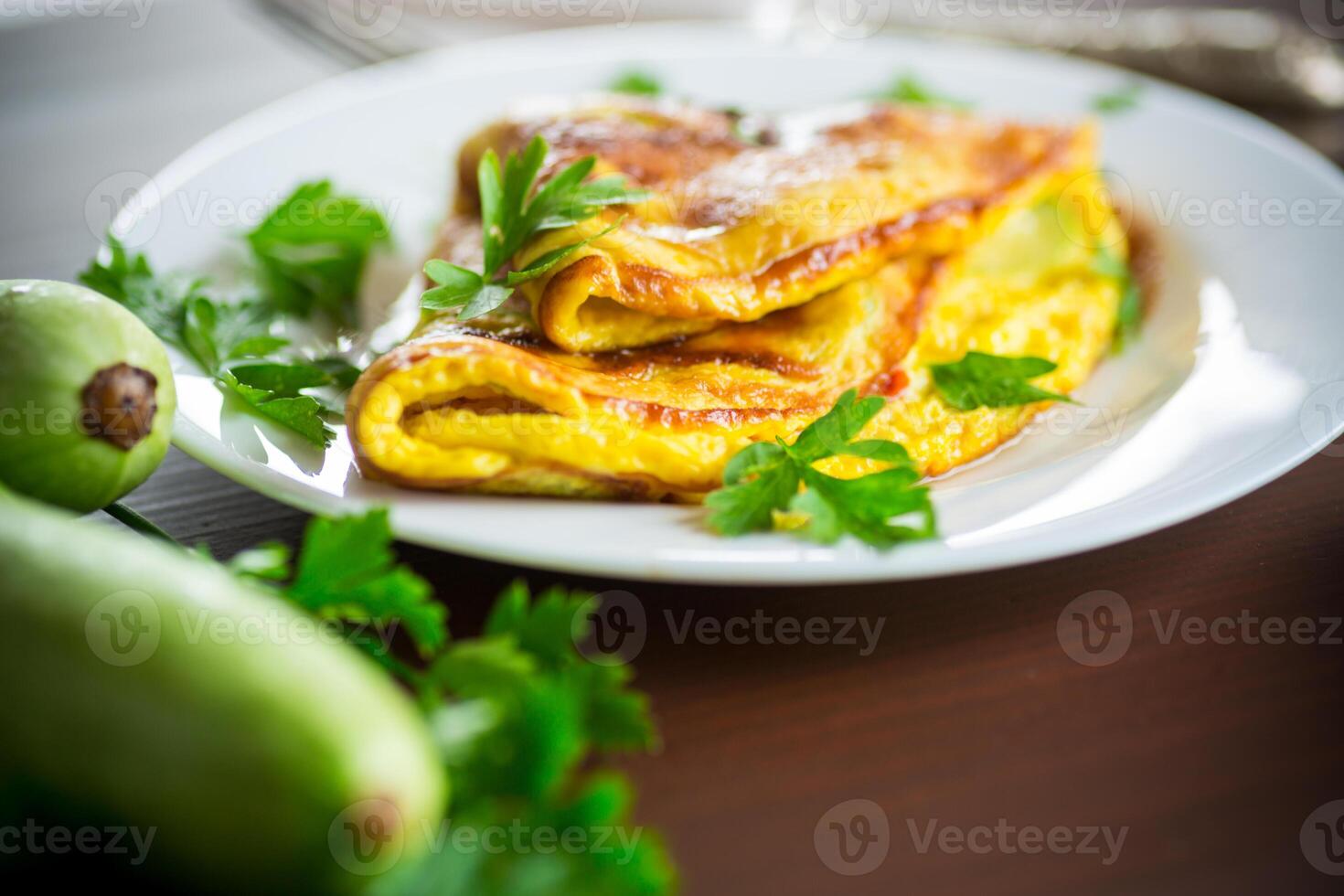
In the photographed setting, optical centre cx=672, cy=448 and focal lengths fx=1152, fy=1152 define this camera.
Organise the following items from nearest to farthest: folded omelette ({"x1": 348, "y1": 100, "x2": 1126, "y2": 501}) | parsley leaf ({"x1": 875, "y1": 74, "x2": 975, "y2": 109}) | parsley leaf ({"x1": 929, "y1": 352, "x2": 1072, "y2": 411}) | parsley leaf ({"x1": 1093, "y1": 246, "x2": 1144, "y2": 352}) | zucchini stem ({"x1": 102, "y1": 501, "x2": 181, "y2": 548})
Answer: zucchini stem ({"x1": 102, "y1": 501, "x2": 181, "y2": 548}) < folded omelette ({"x1": 348, "y1": 100, "x2": 1126, "y2": 501}) < parsley leaf ({"x1": 929, "y1": 352, "x2": 1072, "y2": 411}) < parsley leaf ({"x1": 1093, "y1": 246, "x2": 1144, "y2": 352}) < parsley leaf ({"x1": 875, "y1": 74, "x2": 975, "y2": 109})

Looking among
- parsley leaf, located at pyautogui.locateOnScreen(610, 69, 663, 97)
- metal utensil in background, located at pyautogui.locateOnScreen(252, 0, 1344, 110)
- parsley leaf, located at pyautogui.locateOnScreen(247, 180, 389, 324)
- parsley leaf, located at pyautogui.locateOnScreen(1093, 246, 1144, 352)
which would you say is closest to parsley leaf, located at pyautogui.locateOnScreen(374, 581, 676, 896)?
parsley leaf, located at pyautogui.locateOnScreen(247, 180, 389, 324)

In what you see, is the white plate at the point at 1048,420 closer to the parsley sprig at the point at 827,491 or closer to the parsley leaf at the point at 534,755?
the parsley sprig at the point at 827,491

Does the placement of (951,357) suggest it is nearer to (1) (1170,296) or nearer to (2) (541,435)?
(1) (1170,296)

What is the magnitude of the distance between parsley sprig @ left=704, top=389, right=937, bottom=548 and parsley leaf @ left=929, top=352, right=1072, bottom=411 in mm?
397

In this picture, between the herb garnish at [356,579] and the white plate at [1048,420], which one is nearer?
the herb garnish at [356,579]

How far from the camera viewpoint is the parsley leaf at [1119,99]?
9.34 ft

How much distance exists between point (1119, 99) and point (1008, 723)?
6.80ft

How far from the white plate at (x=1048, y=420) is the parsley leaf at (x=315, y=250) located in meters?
0.10

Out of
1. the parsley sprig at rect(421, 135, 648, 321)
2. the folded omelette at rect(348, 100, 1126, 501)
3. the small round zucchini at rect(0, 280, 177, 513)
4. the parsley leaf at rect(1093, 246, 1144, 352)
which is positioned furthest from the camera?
the parsley leaf at rect(1093, 246, 1144, 352)

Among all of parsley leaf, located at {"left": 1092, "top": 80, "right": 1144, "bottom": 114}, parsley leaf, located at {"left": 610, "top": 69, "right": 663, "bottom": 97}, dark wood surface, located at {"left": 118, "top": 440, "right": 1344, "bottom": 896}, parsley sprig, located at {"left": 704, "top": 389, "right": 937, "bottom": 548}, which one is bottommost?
dark wood surface, located at {"left": 118, "top": 440, "right": 1344, "bottom": 896}

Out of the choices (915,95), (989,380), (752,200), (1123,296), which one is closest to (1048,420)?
(989,380)

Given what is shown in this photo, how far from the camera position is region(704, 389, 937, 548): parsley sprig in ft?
4.58

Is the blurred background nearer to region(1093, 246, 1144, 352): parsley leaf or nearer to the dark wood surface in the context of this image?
region(1093, 246, 1144, 352): parsley leaf

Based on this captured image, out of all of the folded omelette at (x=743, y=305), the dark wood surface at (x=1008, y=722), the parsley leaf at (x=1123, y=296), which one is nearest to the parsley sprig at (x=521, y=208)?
the folded omelette at (x=743, y=305)
